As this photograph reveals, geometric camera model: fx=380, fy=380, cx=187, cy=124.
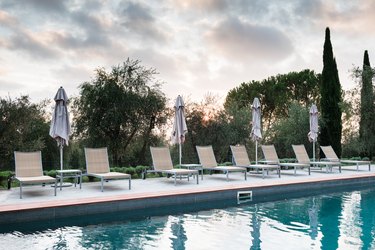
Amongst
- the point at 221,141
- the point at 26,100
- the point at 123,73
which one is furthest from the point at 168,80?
the point at 26,100

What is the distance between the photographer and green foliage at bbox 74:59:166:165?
16.3 meters

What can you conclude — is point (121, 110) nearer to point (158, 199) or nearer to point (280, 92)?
point (158, 199)

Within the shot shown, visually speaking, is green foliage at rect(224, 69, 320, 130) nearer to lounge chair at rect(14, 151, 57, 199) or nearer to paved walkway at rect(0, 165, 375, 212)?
paved walkway at rect(0, 165, 375, 212)

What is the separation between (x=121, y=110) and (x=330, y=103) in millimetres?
12960

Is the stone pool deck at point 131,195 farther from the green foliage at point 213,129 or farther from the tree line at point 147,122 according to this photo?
the green foliage at point 213,129

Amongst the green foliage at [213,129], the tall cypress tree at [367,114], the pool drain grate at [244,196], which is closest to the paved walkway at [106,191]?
the pool drain grate at [244,196]

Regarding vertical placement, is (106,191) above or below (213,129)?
below

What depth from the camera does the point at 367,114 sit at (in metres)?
21.1

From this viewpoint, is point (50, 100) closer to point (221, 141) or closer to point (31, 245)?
point (221, 141)

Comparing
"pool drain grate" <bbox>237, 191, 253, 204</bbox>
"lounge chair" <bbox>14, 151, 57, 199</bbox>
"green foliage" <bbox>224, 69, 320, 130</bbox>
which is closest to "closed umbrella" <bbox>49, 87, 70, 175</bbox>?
"lounge chair" <bbox>14, 151, 57, 199</bbox>

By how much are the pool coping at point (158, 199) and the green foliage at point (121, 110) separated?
7515 millimetres

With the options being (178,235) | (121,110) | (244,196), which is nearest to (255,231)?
(178,235)

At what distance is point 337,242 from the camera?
20.1ft

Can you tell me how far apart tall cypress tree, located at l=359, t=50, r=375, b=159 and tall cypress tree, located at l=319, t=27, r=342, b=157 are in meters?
1.31
